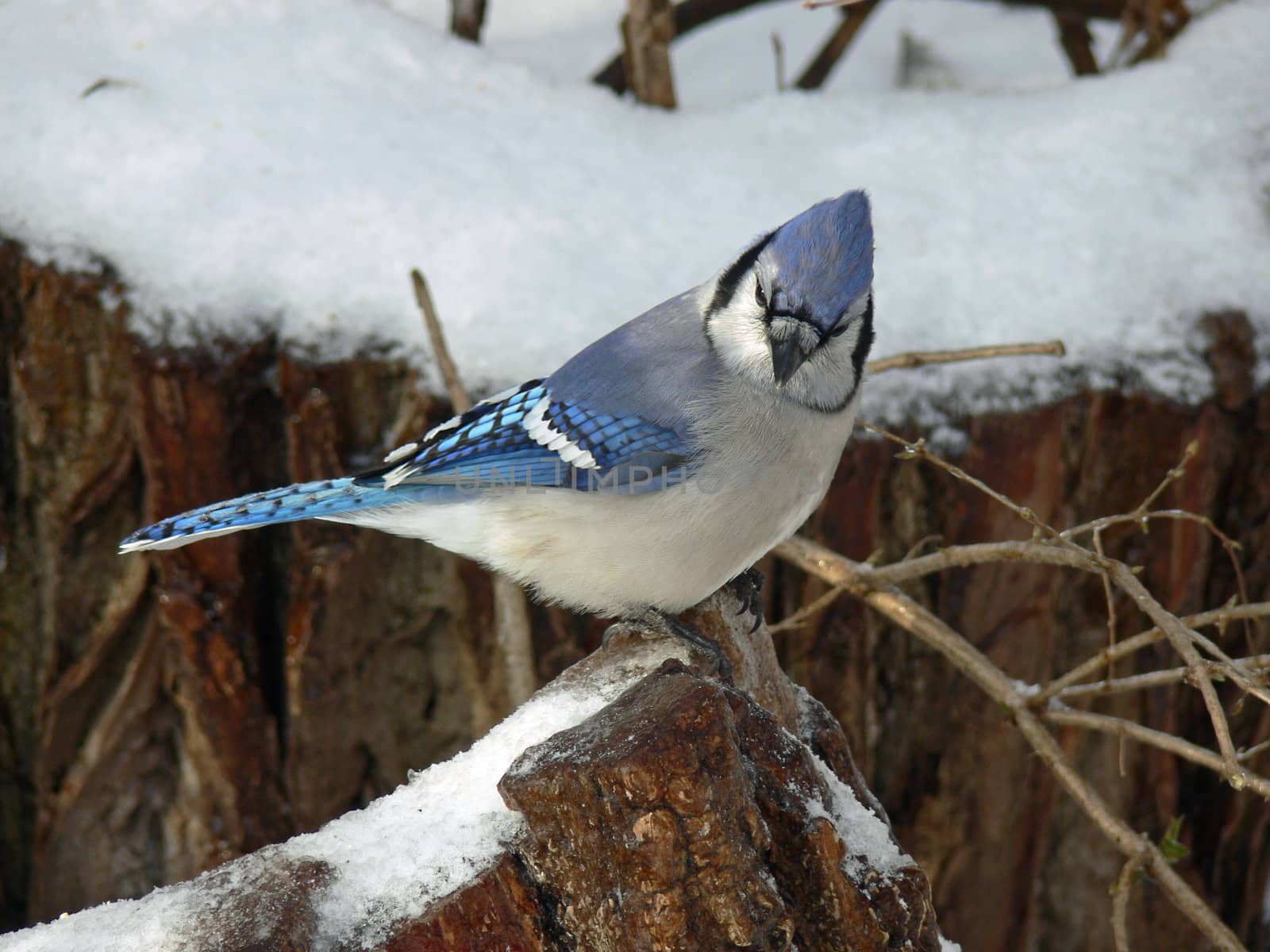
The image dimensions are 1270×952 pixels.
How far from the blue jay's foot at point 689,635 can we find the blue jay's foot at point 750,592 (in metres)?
0.16

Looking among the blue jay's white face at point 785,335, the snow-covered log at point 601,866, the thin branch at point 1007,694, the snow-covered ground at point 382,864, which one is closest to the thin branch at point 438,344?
the blue jay's white face at point 785,335

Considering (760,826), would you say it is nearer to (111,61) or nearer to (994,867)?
(994,867)

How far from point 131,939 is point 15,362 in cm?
176

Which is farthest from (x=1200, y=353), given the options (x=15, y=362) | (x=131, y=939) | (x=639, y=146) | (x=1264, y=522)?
(x=15, y=362)

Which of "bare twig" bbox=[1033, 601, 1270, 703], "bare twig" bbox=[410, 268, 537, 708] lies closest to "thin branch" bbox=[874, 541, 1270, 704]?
"bare twig" bbox=[1033, 601, 1270, 703]

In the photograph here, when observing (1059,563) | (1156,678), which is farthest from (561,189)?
(1156,678)

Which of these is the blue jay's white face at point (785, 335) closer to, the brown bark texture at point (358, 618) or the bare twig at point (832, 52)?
the brown bark texture at point (358, 618)

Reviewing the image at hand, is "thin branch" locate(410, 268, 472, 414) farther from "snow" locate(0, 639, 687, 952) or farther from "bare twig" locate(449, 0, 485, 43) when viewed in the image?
"bare twig" locate(449, 0, 485, 43)

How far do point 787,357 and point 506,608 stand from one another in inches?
38.8

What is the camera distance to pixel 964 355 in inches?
98.2

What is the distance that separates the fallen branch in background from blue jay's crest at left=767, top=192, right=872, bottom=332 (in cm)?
26

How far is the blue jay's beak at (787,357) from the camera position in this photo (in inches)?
79.4

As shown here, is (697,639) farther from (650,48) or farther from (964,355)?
(650,48)

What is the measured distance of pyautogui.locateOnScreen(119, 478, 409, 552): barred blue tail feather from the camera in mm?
2121
